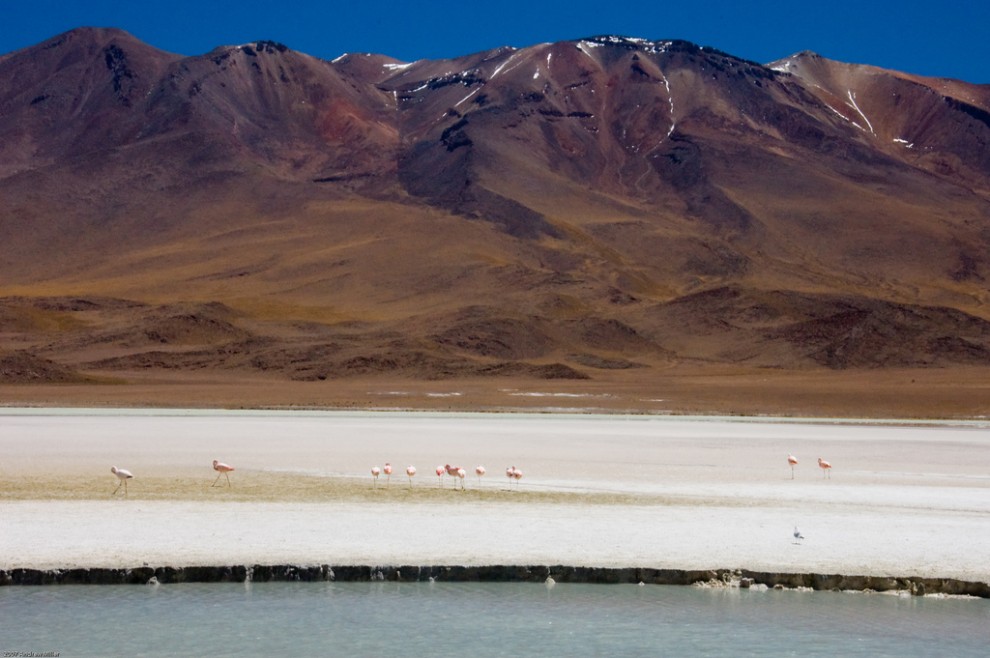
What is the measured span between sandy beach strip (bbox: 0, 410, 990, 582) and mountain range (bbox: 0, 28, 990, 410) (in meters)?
45.5

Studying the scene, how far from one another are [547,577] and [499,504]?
5.38 meters

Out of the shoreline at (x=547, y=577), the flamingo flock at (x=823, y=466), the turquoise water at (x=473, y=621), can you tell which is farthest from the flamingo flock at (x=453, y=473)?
the turquoise water at (x=473, y=621)

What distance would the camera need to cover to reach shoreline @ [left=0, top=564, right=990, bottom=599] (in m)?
14.8

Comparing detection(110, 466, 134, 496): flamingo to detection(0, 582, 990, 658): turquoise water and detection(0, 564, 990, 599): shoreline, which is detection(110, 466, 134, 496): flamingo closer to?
detection(0, 564, 990, 599): shoreline

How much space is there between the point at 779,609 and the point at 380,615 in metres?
4.42

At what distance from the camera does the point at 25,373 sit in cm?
7206

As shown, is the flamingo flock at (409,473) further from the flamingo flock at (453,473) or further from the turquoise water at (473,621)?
the turquoise water at (473,621)

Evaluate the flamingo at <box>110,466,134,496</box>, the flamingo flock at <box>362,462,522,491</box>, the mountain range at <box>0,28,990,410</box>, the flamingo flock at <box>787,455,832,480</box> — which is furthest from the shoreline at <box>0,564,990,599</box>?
the mountain range at <box>0,28,990,410</box>

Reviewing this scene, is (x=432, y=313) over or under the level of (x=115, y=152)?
under

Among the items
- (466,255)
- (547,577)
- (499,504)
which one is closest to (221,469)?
(499,504)

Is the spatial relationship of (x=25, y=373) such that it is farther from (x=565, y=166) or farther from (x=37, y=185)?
(x=565, y=166)

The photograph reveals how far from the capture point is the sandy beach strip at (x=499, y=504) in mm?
15805

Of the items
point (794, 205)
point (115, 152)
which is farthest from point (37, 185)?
point (794, 205)

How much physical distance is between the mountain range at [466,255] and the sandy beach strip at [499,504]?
45.5m
